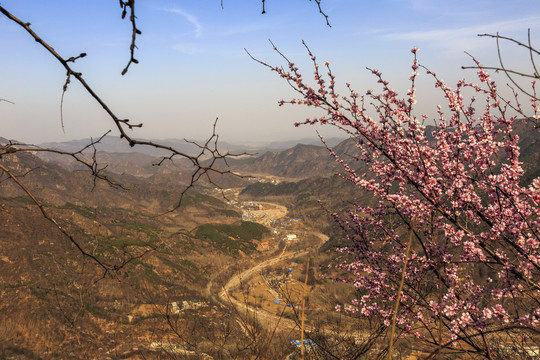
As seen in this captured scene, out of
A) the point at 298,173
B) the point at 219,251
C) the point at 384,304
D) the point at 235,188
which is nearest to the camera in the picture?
the point at 384,304

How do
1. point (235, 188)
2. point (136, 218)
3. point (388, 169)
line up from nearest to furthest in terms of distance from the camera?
point (388, 169) → point (136, 218) → point (235, 188)

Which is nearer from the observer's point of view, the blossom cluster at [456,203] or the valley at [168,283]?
the blossom cluster at [456,203]

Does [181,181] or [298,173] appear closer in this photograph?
[181,181]

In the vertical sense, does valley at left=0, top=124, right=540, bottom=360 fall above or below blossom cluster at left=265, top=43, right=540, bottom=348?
below

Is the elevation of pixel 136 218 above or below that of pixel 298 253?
above

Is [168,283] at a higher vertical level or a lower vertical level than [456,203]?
lower

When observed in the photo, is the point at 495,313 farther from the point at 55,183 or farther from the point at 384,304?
the point at 55,183

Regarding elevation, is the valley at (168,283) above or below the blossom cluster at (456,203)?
below

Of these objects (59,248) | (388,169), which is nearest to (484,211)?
(388,169)

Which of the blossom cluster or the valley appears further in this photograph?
the valley

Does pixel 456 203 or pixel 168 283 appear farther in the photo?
pixel 168 283

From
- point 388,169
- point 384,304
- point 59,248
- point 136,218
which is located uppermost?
point 388,169
